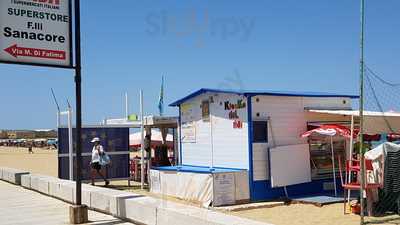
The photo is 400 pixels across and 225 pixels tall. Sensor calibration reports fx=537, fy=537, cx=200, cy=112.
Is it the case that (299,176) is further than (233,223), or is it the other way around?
(299,176)

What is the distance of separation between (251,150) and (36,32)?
7.09 m

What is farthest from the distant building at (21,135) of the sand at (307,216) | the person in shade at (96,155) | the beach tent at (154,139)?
the sand at (307,216)

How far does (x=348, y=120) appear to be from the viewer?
52.5 feet

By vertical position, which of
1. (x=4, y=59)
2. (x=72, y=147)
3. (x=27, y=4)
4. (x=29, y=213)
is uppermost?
(x=27, y=4)

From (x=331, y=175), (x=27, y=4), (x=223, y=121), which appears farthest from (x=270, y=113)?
(x=27, y=4)

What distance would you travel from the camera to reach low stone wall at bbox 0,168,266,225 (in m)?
6.92

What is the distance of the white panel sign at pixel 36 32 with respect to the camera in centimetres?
823

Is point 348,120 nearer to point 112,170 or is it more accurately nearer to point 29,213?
point 112,170

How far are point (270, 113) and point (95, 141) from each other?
19.4ft

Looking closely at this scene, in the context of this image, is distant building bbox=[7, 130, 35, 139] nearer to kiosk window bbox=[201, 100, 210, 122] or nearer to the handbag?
the handbag

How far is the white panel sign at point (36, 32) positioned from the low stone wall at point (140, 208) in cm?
254

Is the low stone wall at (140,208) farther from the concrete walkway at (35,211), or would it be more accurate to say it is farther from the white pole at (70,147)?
the white pole at (70,147)

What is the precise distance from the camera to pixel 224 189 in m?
13.4

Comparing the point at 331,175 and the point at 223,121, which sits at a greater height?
the point at 223,121
